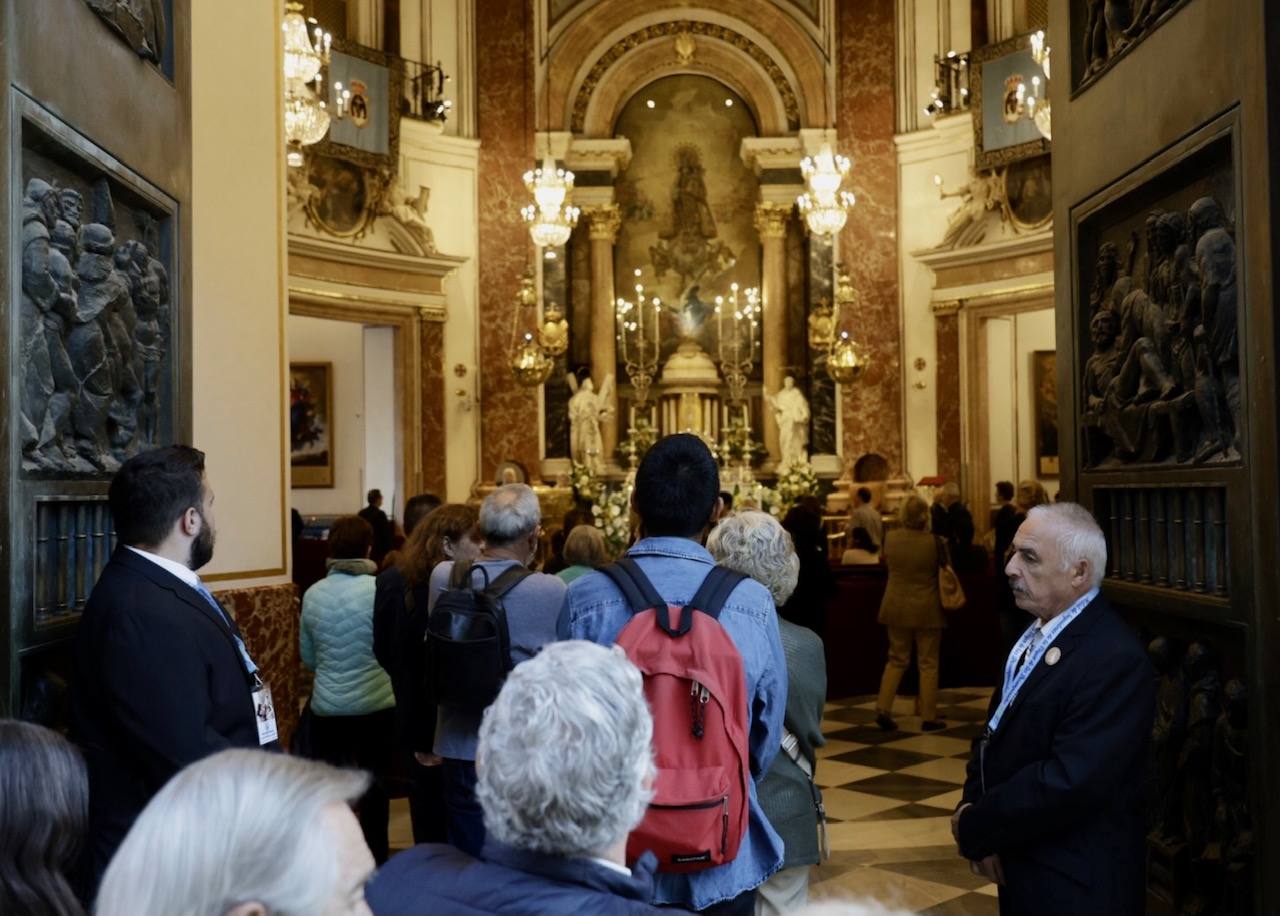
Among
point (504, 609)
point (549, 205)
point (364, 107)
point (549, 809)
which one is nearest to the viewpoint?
point (549, 809)

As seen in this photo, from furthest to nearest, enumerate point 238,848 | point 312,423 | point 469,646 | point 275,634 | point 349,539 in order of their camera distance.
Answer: point 312,423, point 275,634, point 349,539, point 469,646, point 238,848

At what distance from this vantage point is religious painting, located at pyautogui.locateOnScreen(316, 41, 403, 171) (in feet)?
52.0

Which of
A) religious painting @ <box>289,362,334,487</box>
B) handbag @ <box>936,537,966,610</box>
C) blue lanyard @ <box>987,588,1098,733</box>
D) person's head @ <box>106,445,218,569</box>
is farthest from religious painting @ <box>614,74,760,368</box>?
person's head @ <box>106,445,218,569</box>

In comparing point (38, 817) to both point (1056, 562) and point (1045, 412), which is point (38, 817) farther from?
point (1045, 412)

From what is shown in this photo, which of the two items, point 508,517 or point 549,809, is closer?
point 549,809

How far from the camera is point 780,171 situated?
19188 mm

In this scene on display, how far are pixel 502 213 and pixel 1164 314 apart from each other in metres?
14.8

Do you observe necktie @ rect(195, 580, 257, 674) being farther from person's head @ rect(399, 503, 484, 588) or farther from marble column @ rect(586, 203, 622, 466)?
marble column @ rect(586, 203, 622, 466)

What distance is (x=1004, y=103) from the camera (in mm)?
15953

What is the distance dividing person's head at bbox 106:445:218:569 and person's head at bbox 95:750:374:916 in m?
1.67

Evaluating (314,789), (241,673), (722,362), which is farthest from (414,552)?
(722,362)

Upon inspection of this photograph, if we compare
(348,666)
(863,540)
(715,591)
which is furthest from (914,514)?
(715,591)

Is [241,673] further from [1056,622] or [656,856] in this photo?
[1056,622]

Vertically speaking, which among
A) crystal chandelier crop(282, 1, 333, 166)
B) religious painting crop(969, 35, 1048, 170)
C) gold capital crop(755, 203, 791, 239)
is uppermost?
religious painting crop(969, 35, 1048, 170)
